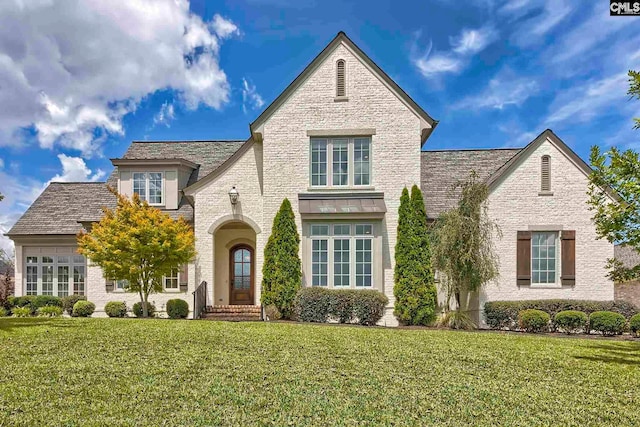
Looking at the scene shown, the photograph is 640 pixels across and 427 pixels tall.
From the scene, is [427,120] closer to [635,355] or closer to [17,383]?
[635,355]

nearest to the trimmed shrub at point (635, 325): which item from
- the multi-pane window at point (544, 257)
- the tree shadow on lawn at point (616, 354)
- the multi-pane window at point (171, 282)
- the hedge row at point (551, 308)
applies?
the hedge row at point (551, 308)

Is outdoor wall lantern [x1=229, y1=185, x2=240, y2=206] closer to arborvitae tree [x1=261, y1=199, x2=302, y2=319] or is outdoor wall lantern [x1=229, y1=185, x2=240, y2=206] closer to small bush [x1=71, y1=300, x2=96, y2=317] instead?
arborvitae tree [x1=261, y1=199, x2=302, y2=319]

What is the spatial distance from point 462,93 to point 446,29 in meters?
3.48

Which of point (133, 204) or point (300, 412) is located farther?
point (133, 204)

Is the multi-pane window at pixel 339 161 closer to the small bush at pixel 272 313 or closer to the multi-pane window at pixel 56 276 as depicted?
the small bush at pixel 272 313

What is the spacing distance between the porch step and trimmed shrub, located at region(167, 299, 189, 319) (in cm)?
104

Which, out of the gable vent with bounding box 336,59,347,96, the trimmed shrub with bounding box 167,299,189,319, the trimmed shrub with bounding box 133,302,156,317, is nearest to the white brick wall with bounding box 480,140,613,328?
the gable vent with bounding box 336,59,347,96

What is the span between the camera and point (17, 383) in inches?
254

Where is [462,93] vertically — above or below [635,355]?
above

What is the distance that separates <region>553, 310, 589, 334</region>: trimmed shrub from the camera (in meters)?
14.4

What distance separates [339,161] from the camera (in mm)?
16094

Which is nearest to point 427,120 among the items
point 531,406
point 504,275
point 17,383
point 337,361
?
point 504,275

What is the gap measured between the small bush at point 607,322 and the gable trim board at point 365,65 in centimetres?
827

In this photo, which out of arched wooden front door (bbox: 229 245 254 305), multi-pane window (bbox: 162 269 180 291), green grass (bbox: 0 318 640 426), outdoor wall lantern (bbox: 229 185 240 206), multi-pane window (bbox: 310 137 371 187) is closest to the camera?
green grass (bbox: 0 318 640 426)
